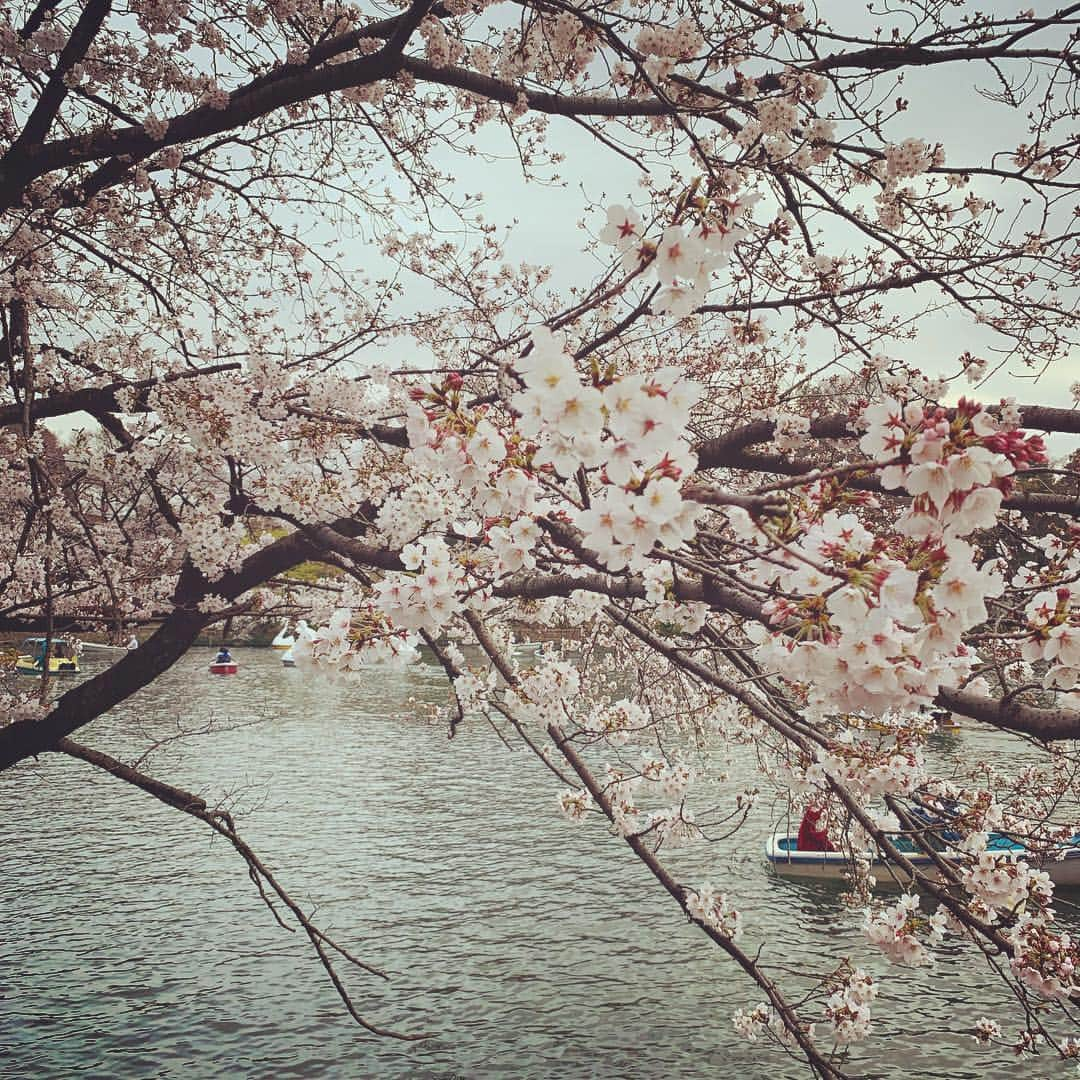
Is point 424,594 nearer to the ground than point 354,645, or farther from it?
farther from it

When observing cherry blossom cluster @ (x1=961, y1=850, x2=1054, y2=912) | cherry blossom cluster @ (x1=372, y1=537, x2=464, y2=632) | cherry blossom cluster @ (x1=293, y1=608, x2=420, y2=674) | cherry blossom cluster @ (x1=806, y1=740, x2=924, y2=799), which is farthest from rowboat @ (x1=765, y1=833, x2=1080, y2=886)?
cherry blossom cluster @ (x1=372, y1=537, x2=464, y2=632)

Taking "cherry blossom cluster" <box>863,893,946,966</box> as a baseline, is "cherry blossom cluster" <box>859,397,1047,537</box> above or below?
above

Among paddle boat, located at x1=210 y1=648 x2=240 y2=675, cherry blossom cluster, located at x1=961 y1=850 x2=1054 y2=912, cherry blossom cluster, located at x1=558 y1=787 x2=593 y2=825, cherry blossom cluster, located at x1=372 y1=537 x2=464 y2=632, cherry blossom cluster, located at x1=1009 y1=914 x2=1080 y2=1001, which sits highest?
cherry blossom cluster, located at x1=372 y1=537 x2=464 y2=632

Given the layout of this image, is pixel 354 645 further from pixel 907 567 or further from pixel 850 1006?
pixel 850 1006

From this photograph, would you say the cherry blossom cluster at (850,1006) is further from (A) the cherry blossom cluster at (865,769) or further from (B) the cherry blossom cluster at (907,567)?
(B) the cherry blossom cluster at (907,567)

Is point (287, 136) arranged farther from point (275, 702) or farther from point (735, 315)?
point (275, 702)

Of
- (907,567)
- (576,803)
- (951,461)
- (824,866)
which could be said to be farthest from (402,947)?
(951,461)

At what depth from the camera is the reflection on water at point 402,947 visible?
29.7ft

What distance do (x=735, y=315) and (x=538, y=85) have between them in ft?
4.53

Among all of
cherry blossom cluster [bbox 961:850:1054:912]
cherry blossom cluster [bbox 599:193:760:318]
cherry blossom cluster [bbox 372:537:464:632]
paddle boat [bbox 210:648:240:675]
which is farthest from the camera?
paddle boat [bbox 210:648:240:675]

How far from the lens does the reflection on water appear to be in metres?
9.05

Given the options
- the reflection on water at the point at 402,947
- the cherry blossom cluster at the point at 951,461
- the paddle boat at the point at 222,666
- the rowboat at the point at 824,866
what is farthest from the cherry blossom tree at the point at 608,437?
the paddle boat at the point at 222,666

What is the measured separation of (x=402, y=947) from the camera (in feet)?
37.2

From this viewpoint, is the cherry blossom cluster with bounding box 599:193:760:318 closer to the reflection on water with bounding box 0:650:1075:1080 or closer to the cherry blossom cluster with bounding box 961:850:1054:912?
the cherry blossom cluster with bounding box 961:850:1054:912
